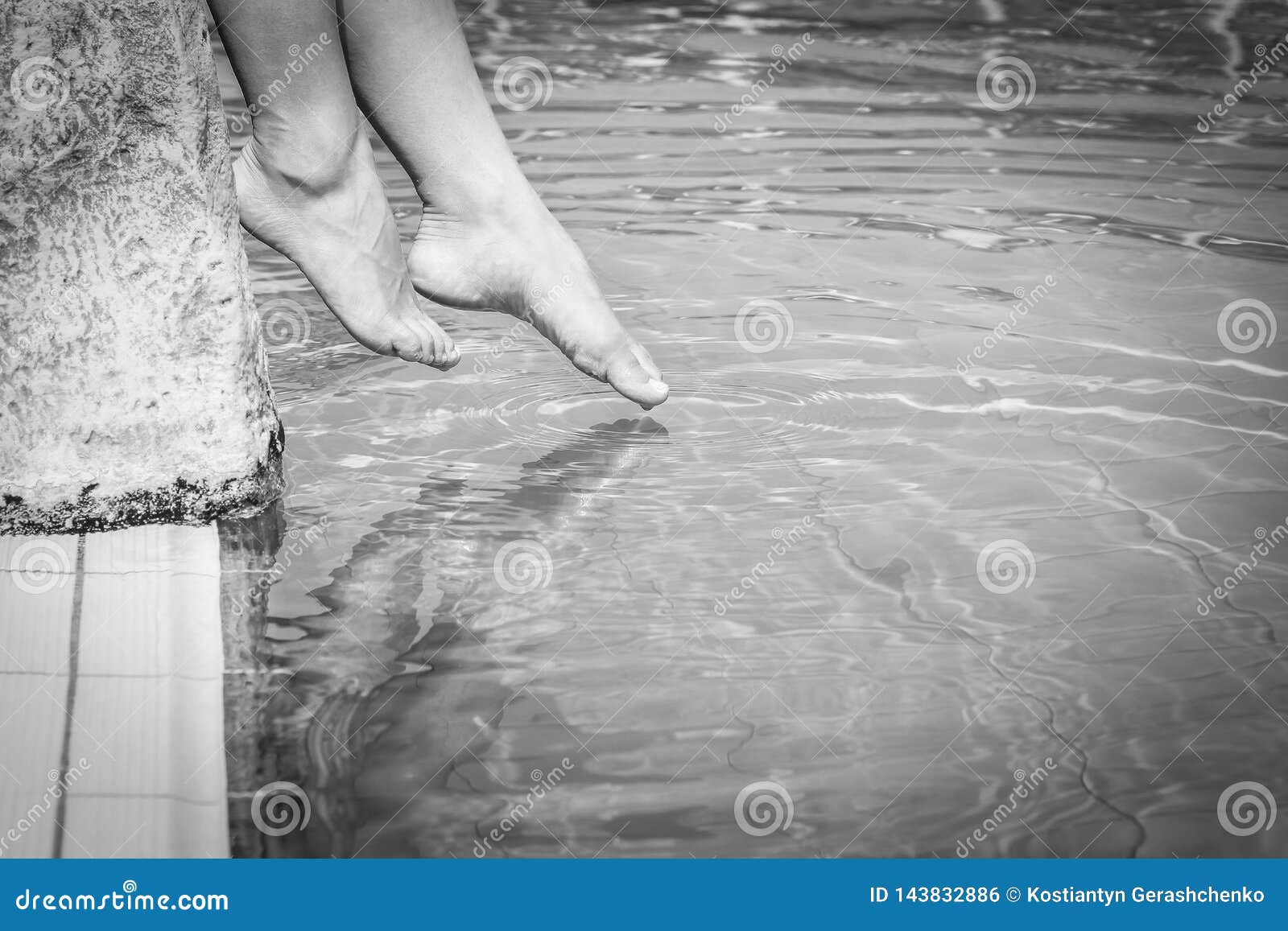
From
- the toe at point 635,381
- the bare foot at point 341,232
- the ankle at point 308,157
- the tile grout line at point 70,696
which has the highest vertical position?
the ankle at point 308,157

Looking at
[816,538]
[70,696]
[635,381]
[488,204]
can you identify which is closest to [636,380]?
[635,381]

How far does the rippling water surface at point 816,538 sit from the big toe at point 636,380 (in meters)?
0.06

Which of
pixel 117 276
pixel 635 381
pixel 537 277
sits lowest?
pixel 635 381

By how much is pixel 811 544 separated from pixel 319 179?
82 cm

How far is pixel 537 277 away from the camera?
2.07 metres

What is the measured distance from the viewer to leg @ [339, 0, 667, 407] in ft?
6.56

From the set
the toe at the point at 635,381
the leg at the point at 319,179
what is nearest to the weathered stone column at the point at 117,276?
the leg at the point at 319,179

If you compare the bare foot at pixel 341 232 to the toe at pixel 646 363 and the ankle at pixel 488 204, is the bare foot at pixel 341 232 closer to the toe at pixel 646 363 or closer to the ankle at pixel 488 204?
the ankle at pixel 488 204

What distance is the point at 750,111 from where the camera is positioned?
4.01 meters

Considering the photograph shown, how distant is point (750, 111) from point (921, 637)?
2748 millimetres

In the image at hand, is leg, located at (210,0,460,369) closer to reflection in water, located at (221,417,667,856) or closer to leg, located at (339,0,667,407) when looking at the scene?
leg, located at (339,0,667,407)

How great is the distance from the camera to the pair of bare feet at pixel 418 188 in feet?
6.16

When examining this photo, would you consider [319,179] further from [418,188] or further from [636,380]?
[636,380]

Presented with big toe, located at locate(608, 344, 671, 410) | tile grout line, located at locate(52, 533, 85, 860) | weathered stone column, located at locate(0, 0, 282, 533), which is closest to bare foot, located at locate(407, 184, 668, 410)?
big toe, located at locate(608, 344, 671, 410)
